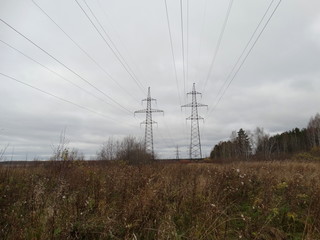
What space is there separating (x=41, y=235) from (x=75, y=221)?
24.5 inches

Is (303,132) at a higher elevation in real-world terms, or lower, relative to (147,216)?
higher

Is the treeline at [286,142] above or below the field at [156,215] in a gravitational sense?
above

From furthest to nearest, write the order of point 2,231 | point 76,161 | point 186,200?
point 76,161 < point 186,200 < point 2,231

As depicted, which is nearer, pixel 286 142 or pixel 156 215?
pixel 156 215

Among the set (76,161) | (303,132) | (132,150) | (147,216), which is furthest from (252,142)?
(147,216)

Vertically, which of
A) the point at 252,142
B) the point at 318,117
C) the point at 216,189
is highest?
the point at 318,117

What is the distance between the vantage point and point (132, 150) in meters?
23.8

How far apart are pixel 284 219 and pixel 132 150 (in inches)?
793

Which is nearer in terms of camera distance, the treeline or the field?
the field

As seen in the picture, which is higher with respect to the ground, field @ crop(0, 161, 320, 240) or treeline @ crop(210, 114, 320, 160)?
treeline @ crop(210, 114, 320, 160)

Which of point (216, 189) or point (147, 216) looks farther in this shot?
point (216, 189)

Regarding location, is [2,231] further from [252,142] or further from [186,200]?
[252,142]

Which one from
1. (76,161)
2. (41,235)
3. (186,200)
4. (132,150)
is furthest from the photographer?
(132,150)

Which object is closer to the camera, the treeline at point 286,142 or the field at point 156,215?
the field at point 156,215
